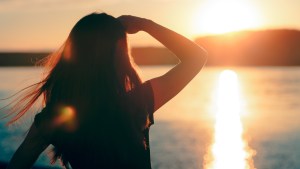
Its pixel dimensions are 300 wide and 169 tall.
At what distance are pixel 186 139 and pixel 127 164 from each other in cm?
2688

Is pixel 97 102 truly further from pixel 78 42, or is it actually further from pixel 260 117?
pixel 260 117

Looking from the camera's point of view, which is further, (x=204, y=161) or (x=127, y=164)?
(x=204, y=161)

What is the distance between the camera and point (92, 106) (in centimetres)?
226

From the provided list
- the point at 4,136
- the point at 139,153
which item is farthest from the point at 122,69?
the point at 4,136

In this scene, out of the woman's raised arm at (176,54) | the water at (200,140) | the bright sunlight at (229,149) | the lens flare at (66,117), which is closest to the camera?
the lens flare at (66,117)

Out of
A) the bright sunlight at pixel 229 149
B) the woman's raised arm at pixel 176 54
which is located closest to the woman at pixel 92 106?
the woman's raised arm at pixel 176 54

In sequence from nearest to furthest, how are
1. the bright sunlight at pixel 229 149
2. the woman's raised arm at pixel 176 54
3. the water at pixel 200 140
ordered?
1. the woman's raised arm at pixel 176 54
2. the water at pixel 200 140
3. the bright sunlight at pixel 229 149

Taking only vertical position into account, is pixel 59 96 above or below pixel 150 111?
above

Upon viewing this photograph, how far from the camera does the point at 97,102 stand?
2.26 meters

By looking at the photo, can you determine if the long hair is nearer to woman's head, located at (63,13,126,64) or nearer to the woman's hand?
woman's head, located at (63,13,126,64)

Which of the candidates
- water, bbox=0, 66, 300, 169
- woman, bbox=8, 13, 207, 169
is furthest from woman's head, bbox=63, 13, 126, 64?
water, bbox=0, 66, 300, 169

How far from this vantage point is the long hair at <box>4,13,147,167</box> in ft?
7.36

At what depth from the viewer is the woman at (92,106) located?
2.22 metres

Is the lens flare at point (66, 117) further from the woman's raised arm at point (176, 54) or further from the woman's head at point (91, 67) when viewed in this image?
the woman's raised arm at point (176, 54)
